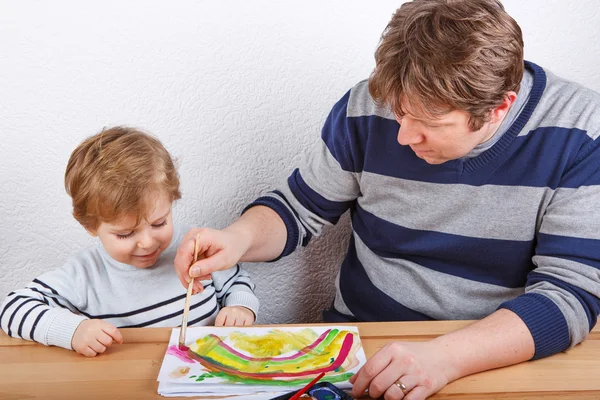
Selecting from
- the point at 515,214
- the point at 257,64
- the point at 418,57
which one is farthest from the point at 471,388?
the point at 257,64

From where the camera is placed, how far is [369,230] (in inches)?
55.3

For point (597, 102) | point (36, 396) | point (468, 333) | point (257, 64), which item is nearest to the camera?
point (36, 396)

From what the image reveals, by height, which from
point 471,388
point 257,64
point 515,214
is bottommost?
point 471,388

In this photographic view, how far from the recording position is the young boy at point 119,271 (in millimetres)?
1115

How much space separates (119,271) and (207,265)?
0.25 metres

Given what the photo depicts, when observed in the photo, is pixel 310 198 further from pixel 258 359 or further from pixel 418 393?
pixel 418 393

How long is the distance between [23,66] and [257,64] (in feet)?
1.59

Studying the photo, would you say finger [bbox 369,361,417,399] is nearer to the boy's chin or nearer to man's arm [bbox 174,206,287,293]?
man's arm [bbox 174,206,287,293]

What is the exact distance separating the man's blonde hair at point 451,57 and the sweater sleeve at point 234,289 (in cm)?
52

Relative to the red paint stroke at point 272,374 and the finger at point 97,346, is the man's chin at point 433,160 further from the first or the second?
the finger at point 97,346

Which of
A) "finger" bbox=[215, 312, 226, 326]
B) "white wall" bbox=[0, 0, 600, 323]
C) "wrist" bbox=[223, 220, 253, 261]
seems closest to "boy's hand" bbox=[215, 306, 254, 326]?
"finger" bbox=[215, 312, 226, 326]

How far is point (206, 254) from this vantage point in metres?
1.21

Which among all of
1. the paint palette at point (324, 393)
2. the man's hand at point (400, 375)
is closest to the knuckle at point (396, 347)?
the man's hand at point (400, 375)

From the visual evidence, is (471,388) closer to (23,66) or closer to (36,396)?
(36,396)
